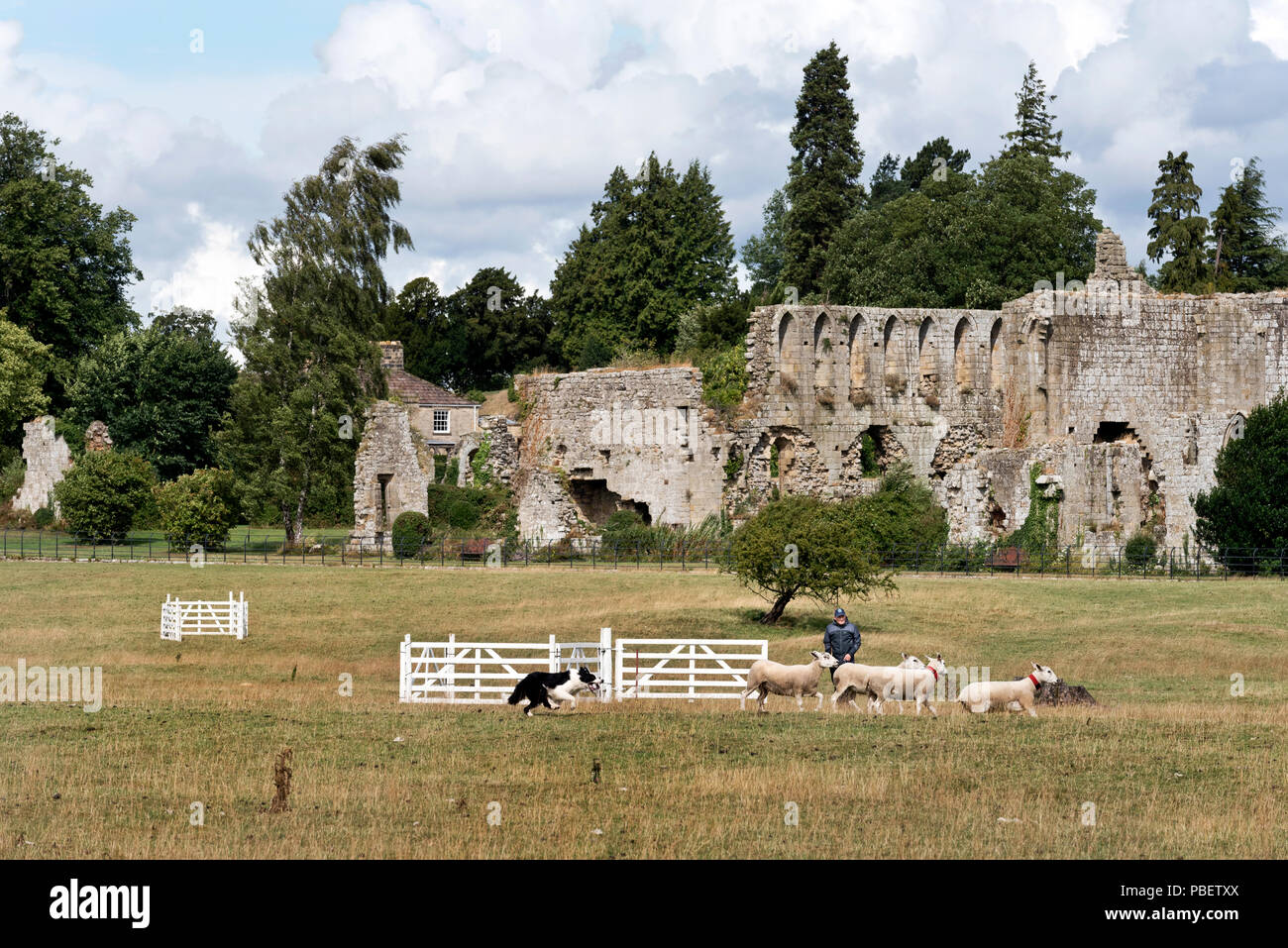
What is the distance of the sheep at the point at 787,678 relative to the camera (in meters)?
23.0

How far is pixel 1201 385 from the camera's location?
51094 millimetres

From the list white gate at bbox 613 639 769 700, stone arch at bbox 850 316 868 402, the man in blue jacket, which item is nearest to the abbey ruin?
stone arch at bbox 850 316 868 402

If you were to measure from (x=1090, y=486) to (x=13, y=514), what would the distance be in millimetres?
44737

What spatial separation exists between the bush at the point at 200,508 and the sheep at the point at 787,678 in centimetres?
3313

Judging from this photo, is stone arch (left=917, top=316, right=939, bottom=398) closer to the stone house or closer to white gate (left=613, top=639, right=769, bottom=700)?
white gate (left=613, top=639, right=769, bottom=700)

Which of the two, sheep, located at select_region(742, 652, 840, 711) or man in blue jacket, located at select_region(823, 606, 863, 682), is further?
man in blue jacket, located at select_region(823, 606, 863, 682)

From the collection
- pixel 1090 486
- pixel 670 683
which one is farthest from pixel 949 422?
pixel 670 683

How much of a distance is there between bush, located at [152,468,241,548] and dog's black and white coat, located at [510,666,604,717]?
3202cm

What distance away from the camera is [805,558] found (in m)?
34.2

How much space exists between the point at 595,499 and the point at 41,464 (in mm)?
29088

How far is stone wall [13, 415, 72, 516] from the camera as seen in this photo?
224ft

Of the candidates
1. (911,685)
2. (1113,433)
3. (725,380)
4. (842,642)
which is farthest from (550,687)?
(1113,433)

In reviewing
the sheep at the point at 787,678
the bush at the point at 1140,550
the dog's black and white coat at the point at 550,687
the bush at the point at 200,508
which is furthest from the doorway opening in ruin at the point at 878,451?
the dog's black and white coat at the point at 550,687
